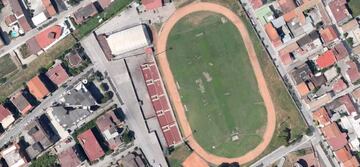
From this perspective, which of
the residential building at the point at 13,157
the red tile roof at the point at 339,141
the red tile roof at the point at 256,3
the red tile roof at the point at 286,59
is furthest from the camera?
the residential building at the point at 13,157

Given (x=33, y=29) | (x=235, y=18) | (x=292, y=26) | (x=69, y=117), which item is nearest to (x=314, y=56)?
(x=292, y=26)

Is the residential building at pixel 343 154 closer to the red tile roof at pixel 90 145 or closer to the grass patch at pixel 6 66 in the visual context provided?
the red tile roof at pixel 90 145

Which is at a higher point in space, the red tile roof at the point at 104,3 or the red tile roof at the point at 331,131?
the red tile roof at the point at 104,3

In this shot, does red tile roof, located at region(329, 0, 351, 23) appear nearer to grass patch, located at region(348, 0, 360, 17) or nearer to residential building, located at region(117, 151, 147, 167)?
grass patch, located at region(348, 0, 360, 17)

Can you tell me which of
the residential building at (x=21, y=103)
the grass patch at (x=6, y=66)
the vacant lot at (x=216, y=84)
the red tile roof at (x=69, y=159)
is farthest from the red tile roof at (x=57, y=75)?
the vacant lot at (x=216, y=84)

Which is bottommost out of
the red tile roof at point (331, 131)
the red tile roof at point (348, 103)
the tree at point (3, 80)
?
the red tile roof at point (331, 131)

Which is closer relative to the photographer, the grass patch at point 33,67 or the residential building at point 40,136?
the residential building at point 40,136

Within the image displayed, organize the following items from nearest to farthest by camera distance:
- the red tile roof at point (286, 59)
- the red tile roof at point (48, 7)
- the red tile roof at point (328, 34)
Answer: the red tile roof at point (328, 34)
the red tile roof at point (286, 59)
the red tile roof at point (48, 7)

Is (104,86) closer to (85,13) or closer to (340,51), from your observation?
(85,13)
